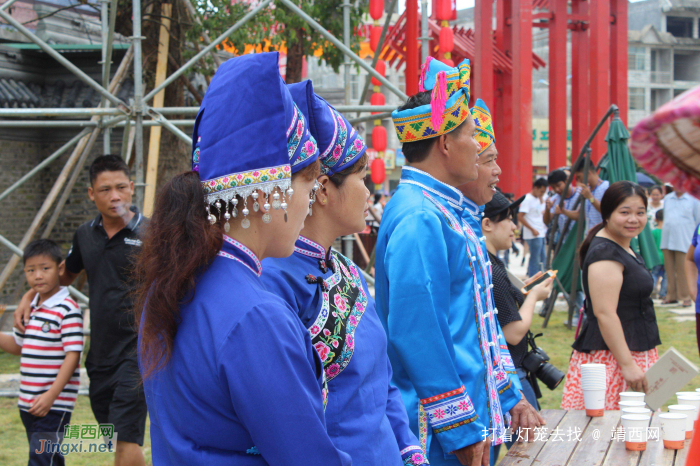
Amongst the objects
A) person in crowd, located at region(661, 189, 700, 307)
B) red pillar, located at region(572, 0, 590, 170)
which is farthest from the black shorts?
red pillar, located at region(572, 0, 590, 170)

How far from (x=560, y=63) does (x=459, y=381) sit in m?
10.7

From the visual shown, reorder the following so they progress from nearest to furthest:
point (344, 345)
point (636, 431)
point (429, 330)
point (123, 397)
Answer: point (344, 345) → point (429, 330) → point (636, 431) → point (123, 397)

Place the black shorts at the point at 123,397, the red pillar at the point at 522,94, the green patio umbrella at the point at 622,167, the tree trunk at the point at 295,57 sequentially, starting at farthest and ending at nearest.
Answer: the red pillar at the point at 522,94 < the tree trunk at the point at 295,57 < the green patio umbrella at the point at 622,167 < the black shorts at the point at 123,397

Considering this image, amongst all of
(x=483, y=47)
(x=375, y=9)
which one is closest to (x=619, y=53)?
(x=483, y=47)

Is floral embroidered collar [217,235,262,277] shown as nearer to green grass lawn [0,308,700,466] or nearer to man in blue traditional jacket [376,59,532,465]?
man in blue traditional jacket [376,59,532,465]

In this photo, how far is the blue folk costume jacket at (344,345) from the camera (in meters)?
1.44

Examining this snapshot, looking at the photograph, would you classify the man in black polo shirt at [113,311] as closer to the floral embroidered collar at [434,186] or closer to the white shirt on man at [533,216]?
the floral embroidered collar at [434,186]

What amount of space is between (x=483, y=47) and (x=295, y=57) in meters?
3.82

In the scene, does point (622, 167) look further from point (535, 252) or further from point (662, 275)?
point (662, 275)

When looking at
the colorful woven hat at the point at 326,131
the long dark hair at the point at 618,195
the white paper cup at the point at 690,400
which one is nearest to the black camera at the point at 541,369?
the white paper cup at the point at 690,400

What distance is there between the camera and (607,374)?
10.6ft

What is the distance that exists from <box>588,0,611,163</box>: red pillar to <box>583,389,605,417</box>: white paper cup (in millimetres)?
8907

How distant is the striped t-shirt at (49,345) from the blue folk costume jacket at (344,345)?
215 centimetres

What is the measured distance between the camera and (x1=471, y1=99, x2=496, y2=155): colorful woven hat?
2.64 meters
